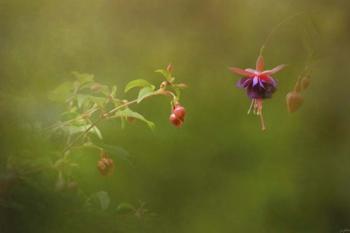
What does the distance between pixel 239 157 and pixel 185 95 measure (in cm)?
19

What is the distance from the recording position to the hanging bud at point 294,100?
1178 mm

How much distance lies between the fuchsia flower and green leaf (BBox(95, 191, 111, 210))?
0.40 m

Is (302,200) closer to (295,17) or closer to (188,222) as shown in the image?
(188,222)

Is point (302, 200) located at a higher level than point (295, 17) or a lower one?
lower

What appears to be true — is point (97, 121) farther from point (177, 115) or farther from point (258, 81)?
point (258, 81)

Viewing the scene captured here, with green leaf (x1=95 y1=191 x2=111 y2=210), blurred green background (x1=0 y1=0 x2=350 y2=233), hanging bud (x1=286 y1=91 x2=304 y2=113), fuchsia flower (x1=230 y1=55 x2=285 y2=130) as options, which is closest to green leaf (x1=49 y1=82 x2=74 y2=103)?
blurred green background (x1=0 y1=0 x2=350 y2=233)

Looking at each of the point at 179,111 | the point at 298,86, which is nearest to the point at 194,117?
the point at 179,111

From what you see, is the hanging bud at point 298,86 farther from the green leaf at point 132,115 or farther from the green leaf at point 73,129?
the green leaf at point 73,129

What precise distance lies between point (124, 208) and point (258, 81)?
43 cm

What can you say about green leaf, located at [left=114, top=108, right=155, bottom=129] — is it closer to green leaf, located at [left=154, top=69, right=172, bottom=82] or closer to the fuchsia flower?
green leaf, located at [left=154, top=69, right=172, bottom=82]

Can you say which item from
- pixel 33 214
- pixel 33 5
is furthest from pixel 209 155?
pixel 33 5

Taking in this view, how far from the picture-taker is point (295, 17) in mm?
1179

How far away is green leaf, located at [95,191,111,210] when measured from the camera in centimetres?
120

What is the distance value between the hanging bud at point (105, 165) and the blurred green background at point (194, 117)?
1 cm
